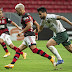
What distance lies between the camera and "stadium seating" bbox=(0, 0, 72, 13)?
23.1 meters

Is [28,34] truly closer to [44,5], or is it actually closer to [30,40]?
[30,40]

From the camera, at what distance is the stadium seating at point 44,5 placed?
75.7ft

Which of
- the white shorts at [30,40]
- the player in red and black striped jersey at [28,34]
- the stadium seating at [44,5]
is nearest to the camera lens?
the player in red and black striped jersey at [28,34]

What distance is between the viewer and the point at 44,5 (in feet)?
76.8

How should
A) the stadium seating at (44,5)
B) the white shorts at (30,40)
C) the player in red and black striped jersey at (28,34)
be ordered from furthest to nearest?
the stadium seating at (44,5) → the white shorts at (30,40) → the player in red and black striped jersey at (28,34)

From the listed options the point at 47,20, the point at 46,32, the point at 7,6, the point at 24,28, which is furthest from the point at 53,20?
the point at 7,6

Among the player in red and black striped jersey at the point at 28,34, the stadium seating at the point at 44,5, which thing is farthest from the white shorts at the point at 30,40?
the stadium seating at the point at 44,5

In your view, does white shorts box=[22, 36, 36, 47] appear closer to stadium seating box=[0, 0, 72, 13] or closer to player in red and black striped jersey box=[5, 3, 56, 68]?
player in red and black striped jersey box=[5, 3, 56, 68]

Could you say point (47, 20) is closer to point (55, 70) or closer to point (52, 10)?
point (55, 70)

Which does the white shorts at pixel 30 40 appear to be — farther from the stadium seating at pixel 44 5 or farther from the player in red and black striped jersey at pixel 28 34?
the stadium seating at pixel 44 5

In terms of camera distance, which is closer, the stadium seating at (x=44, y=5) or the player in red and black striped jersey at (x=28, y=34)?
the player in red and black striped jersey at (x=28, y=34)

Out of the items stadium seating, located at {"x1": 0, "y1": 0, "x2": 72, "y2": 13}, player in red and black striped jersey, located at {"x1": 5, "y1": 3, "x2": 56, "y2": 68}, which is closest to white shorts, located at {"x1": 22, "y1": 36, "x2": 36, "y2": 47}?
player in red and black striped jersey, located at {"x1": 5, "y1": 3, "x2": 56, "y2": 68}

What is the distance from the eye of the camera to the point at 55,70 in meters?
6.86

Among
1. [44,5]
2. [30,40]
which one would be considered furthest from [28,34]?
[44,5]
